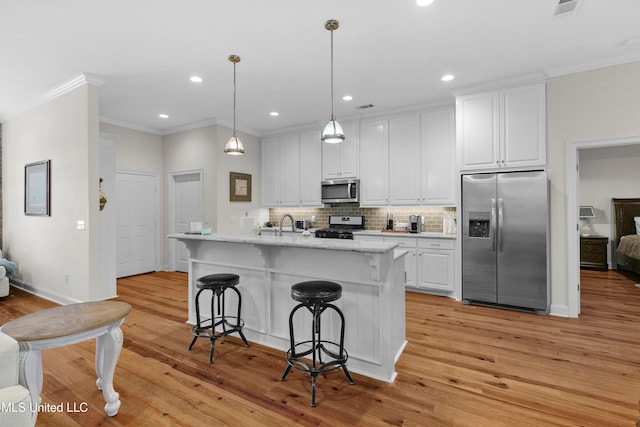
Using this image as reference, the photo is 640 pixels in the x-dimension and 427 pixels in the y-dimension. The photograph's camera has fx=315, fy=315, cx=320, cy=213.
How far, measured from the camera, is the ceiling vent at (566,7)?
254cm

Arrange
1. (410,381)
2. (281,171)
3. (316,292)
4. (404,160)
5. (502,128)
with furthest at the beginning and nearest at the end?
(281,171) → (404,160) → (502,128) → (410,381) → (316,292)

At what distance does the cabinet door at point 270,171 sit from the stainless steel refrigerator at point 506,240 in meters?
3.64

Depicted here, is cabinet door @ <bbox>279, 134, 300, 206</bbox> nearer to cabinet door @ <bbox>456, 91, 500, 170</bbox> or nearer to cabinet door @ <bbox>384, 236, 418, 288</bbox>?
cabinet door @ <bbox>384, 236, 418, 288</bbox>

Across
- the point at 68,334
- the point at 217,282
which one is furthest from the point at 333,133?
the point at 68,334

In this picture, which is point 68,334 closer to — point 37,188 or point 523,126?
point 37,188

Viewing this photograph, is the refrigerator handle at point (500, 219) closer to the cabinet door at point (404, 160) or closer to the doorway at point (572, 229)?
the doorway at point (572, 229)

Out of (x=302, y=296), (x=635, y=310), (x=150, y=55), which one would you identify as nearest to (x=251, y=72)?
(x=150, y=55)

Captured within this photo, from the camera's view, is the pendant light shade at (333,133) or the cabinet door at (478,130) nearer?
the pendant light shade at (333,133)

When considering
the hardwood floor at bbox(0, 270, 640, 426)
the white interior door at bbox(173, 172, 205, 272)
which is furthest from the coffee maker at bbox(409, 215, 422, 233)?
the white interior door at bbox(173, 172, 205, 272)

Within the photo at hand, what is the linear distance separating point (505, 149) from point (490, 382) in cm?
290

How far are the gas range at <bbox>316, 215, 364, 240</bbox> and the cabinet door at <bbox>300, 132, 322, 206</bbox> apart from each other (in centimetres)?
46

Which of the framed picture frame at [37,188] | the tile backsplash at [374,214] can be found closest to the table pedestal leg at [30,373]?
the framed picture frame at [37,188]

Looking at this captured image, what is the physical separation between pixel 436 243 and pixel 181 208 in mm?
4892

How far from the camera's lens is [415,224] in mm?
5008
